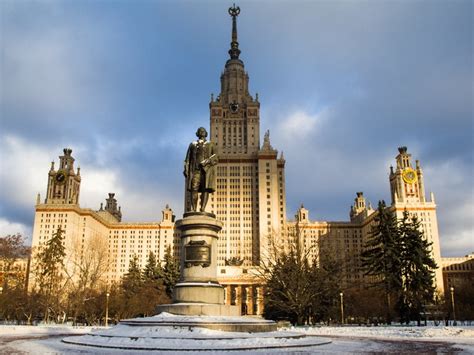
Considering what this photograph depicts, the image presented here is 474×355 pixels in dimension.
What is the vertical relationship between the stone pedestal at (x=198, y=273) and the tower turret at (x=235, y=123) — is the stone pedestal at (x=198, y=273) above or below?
below

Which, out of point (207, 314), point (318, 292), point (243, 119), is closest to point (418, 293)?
point (318, 292)

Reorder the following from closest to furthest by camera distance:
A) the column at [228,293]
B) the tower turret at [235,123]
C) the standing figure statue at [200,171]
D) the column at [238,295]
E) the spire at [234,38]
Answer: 1. the standing figure statue at [200,171]
2. the column at [238,295]
3. the column at [228,293]
4. the tower turret at [235,123]
5. the spire at [234,38]

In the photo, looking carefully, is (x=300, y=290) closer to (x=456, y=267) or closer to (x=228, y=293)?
(x=228, y=293)

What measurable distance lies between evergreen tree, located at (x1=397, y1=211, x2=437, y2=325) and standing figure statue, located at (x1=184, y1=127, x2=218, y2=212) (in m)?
31.0

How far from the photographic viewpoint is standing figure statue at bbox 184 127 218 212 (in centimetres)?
2028

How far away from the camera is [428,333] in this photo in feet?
75.0

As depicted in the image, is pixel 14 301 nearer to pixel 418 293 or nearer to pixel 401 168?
pixel 418 293

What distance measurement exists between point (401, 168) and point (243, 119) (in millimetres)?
53527

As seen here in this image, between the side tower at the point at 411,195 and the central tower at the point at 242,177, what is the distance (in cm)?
3447

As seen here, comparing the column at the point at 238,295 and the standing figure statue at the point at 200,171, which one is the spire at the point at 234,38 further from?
the standing figure statue at the point at 200,171

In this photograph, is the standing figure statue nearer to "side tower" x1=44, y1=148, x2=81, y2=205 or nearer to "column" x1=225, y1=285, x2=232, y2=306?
"column" x1=225, y1=285, x2=232, y2=306

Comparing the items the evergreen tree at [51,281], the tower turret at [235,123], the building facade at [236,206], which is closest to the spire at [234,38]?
the building facade at [236,206]

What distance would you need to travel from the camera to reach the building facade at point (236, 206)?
112188 mm

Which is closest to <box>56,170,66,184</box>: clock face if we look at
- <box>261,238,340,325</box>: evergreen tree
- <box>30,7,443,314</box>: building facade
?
<box>30,7,443,314</box>: building facade
